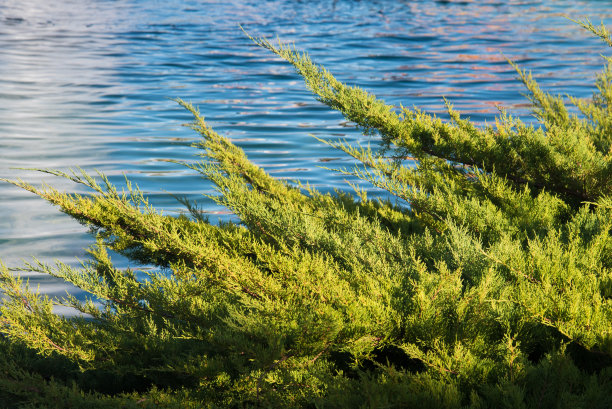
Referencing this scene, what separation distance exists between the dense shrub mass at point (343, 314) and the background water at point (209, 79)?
1.81m

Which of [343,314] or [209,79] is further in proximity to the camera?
[209,79]

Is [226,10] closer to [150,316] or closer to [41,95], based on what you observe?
[41,95]

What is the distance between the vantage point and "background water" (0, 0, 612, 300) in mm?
7320

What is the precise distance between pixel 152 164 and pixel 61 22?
609 inches

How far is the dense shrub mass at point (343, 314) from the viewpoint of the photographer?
203 cm

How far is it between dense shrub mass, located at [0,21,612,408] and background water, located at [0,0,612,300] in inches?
71.3

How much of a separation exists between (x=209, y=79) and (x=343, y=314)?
11.2 m

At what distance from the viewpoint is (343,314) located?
7.14 ft

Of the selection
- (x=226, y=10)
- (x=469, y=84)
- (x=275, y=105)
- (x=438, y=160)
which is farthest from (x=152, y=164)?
(x=226, y=10)

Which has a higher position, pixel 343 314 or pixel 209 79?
pixel 343 314

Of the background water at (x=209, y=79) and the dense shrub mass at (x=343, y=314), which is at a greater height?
the dense shrub mass at (x=343, y=314)

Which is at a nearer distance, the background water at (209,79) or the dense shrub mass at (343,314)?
the dense shrub mass at (343,314)

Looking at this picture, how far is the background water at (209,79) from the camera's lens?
7.32 metres

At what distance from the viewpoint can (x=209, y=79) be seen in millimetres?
12727
